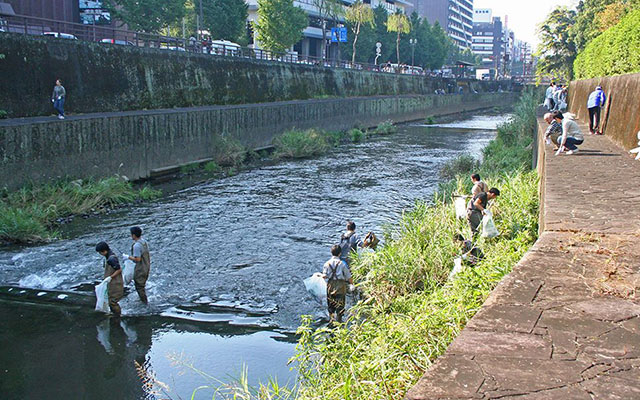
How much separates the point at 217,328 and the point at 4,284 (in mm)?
4601

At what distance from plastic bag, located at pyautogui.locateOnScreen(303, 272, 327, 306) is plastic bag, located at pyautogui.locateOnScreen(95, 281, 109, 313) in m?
3.00

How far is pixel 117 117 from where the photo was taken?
67.2ft

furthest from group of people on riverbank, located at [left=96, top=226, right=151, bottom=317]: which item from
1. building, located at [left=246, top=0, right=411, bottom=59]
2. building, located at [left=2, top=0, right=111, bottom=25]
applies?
building, located at [left=246, top=0, right=411, bottom=59]

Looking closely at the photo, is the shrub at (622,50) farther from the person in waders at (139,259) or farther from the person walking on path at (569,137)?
the person in waders at (139,259)

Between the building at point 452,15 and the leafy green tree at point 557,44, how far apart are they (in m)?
80.5

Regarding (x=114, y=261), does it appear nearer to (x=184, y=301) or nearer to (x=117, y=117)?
(x=184, y=301)

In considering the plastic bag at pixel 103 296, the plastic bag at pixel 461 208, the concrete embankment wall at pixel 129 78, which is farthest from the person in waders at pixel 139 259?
the concrete embankment wall at pixel 129 78

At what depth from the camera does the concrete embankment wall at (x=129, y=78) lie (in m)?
19.9

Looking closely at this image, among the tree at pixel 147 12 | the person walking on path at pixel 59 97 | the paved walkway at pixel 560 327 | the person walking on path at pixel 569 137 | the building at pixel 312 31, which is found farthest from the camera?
the building at pixel 312 31

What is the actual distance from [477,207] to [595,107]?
7.63 meters

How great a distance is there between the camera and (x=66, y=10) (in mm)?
40750

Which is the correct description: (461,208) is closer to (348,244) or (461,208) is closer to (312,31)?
(348,244)

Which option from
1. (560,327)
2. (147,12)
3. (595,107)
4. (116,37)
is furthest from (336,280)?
(147,12)

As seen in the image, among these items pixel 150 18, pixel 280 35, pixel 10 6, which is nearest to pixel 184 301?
pixel 10 6
